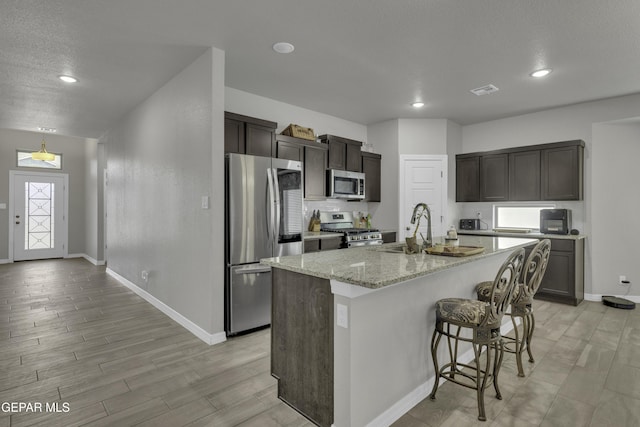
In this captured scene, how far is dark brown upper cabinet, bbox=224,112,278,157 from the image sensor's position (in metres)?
3.61

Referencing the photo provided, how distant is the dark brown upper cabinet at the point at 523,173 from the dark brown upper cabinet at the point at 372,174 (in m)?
1.39

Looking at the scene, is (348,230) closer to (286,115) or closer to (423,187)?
(423,187)

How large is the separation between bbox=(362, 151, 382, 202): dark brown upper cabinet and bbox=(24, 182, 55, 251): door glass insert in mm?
7767

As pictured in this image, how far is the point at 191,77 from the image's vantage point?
3457mm

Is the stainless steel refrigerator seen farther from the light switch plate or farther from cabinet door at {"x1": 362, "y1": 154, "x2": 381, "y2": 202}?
cabinet door at {"x1": 362, "y1": 154, "x2": 381, "y2": 202}

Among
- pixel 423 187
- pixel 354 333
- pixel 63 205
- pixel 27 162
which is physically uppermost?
pixel 27 162

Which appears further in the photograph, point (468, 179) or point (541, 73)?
point (468, 179)

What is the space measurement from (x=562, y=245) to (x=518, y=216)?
1043 millimetres

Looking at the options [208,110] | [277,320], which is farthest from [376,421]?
[208,110]

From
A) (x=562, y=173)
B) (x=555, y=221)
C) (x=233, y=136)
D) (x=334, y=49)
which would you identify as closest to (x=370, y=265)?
(x=334, y=49)

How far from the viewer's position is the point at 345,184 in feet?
16.8

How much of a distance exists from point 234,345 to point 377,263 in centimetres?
182

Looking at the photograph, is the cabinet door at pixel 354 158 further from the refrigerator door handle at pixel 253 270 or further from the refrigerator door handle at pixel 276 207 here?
the refrigerator door handle at pixel 253 270

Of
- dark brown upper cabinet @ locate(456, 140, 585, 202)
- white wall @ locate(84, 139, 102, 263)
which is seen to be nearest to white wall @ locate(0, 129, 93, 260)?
white wall @ locate(84, 139, 102, 263)
